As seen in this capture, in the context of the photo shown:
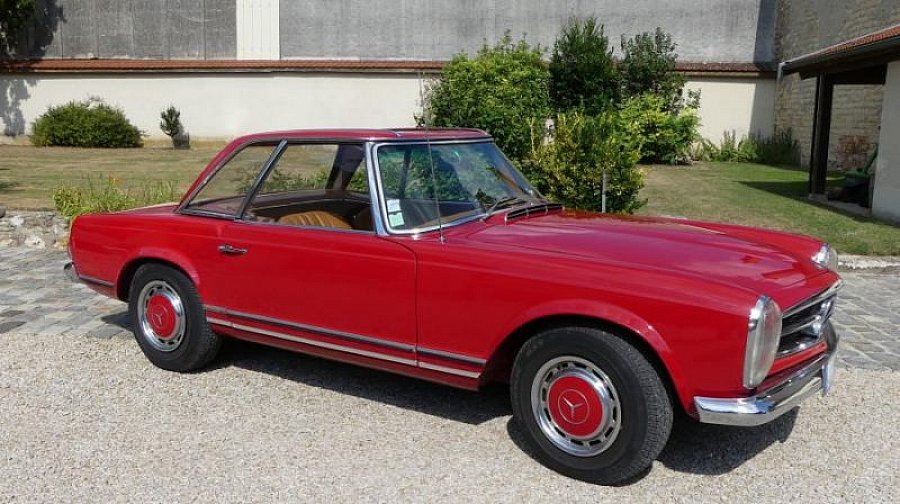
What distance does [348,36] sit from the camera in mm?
24031

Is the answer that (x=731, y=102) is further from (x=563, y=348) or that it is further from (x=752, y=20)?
(x=563, y=348)

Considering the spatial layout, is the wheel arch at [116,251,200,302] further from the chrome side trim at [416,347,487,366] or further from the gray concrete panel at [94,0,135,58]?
the gray concrete panel at [94,0,135,58]

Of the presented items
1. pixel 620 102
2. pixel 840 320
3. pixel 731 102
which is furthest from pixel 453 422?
pixel 731 102

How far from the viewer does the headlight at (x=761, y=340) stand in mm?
2982

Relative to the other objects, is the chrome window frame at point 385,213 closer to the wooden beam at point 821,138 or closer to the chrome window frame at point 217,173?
the chrome window frame at point 217,173

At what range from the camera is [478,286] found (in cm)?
356

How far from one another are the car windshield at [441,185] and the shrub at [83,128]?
70.4 feet

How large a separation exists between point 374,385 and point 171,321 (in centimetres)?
131

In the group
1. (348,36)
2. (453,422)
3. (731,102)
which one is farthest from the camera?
(348,36)

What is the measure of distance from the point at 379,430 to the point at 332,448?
31 centimetres

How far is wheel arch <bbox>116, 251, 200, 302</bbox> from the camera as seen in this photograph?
180 inches

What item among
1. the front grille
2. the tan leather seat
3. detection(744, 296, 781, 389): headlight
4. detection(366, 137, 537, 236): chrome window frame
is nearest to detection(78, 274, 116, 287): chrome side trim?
the tan leather seat

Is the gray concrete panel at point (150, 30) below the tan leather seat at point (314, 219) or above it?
above

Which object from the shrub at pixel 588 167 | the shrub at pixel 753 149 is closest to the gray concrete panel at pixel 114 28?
the shrub at pixel 753 149
